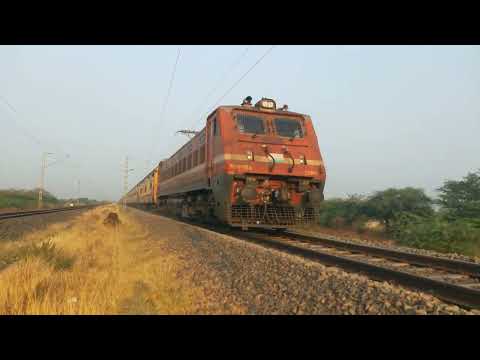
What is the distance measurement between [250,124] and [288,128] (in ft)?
4.33

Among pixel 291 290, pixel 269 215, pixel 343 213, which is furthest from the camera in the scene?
pixel 343 213

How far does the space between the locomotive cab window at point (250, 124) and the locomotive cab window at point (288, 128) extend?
0.53 m

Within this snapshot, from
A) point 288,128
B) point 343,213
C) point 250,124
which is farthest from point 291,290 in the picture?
point 343,213

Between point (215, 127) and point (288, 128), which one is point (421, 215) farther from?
point (215, 127)

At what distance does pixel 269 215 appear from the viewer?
10.0 meters

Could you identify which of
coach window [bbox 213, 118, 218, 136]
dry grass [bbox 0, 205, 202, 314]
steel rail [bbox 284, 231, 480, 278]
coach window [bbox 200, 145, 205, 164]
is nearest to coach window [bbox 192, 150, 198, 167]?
coach window [bbox 200, 145, 205, 164]

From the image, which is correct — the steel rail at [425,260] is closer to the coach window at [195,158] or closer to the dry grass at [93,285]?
the dry grass at [93,285]

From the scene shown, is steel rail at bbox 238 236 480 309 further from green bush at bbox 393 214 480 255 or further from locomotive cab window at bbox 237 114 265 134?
green bush at bbox 393 214 480 255

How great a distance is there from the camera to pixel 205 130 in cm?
1209

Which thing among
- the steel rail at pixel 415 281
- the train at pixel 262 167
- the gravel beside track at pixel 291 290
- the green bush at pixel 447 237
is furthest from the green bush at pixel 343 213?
the gravel beside track at pixel 291 290

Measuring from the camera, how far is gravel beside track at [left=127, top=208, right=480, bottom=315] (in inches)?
138
